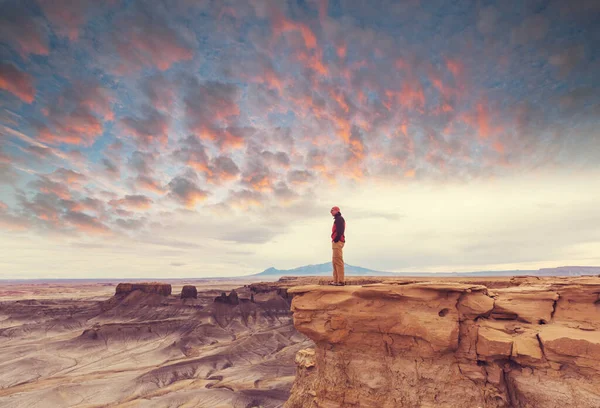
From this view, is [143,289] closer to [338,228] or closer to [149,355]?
[149,355]

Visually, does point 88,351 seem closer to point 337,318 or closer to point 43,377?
point 43,377

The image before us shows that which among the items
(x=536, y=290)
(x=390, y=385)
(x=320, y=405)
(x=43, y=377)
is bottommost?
(x=43, y=377)

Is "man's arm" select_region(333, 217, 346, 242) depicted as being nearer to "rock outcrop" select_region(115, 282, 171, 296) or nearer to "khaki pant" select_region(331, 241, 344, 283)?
"khaki pant" select_region(331, 241, 344, 283)

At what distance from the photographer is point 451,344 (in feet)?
27.4

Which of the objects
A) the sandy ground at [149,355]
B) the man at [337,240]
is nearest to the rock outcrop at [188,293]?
the sandy ground at [149,355]

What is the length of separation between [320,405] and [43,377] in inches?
1477

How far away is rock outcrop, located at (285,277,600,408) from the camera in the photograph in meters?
7.33

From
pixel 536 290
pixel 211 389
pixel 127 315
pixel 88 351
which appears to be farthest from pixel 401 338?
pixel 127 315

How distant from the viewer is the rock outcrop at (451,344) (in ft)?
24.1

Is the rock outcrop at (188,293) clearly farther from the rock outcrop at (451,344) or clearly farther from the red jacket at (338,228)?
the red jacket at (338,228)

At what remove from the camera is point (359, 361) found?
983 centimetres

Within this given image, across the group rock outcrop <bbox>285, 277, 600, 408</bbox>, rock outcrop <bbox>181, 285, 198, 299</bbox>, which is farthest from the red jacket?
rock outcrop <bbox>181, 285, 198, 299</bbox>

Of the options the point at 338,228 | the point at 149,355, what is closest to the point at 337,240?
the point at 338,228

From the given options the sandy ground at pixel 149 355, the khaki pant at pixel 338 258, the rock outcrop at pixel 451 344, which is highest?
the khaki pant at pixel 338 258
